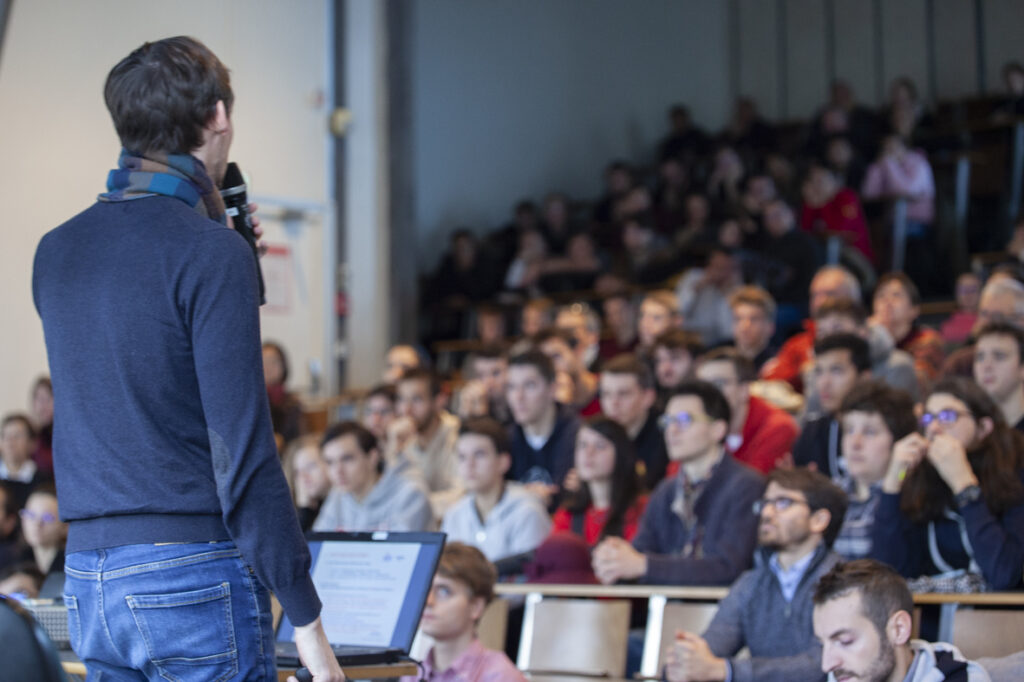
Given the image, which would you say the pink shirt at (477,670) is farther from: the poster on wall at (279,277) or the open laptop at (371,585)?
the poster on wall at (279,277)

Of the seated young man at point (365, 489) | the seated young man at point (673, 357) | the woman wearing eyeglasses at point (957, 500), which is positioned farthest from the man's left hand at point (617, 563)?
the seated young man at point (673, 357)

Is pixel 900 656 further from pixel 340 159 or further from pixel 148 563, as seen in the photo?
pixel 340 159

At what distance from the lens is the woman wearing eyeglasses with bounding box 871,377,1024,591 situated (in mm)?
3002

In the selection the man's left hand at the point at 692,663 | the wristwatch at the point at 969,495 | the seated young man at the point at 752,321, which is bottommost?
the man's left hand at the point at 692,663

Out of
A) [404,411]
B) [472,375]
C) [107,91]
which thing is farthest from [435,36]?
[107,91]

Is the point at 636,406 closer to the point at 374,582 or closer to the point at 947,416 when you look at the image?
the point at 947,416

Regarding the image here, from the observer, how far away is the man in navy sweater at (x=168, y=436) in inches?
58.4

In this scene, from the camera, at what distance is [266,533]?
1.48 m

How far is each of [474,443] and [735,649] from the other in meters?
1.49

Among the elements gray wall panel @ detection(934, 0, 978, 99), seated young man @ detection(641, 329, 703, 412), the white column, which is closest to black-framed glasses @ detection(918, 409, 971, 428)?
seated young man @ detection(641, 329, 703, 412)

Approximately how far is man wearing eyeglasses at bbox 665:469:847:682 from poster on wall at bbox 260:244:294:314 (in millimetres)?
4809

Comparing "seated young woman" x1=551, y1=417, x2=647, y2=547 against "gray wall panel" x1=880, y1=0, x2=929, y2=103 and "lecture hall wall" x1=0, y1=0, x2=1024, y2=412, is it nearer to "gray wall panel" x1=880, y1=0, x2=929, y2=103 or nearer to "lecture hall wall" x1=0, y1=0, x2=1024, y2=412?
"lecture hall wall" x1=0, y1=0, x2=1024, y2=412

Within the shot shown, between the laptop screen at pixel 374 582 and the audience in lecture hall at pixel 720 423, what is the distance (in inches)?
16.6

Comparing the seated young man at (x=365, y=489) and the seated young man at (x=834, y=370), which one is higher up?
the seated young man at (x=834, y=370)
